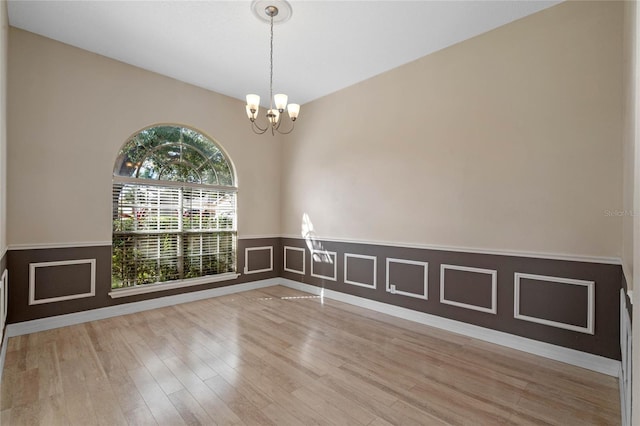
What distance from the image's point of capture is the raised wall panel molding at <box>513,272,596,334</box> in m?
2.62

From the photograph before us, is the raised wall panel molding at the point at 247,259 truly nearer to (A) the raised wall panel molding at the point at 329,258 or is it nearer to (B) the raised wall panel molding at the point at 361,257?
(A) the raised wall panel molding at the point at 329,258

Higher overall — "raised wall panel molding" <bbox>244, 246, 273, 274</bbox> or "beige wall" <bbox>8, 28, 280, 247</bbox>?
"beige wall" <bbox>8, 28, 280, 247</bbox>

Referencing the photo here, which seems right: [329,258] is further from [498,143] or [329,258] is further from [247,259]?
[498,143]

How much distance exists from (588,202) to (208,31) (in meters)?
4.05

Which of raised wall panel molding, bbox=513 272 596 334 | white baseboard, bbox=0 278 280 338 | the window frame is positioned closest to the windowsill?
the window frame

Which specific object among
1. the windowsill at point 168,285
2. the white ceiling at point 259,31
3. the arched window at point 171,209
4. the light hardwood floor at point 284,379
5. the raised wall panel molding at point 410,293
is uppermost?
the white ceiling at point 259,31

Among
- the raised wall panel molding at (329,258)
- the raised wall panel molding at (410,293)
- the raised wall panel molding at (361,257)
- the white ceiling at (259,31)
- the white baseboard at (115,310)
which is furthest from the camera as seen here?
the raised wall panel molding at (329,258)

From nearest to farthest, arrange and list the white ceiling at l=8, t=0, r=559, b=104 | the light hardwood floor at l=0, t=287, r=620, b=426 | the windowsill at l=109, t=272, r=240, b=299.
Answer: the light hardwood floor at l=0, t=287, r=620, b=426 < the white ceiling at l=8, t=0, r=559, b=104 < the windowsill at l=109, t=272, r=240, b=299

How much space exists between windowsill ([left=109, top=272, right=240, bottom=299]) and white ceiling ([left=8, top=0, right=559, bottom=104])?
2992mm

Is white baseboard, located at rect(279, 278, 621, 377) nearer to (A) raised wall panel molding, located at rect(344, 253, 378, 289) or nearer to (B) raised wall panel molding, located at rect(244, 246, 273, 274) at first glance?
(A) raised wall panel molding, located at rect(344, 253, 378, 289)

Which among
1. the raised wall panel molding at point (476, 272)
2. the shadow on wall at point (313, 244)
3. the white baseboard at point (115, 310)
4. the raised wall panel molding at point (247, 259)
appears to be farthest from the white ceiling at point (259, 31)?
the white baseboard at point (115, 310)

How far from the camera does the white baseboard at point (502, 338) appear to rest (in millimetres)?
2581

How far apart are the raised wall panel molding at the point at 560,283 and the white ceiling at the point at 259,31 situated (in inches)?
101

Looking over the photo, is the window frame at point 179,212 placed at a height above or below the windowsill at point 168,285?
above
